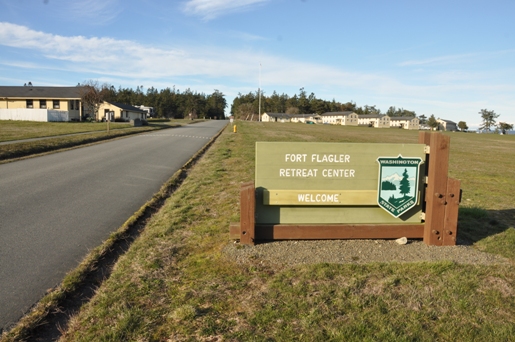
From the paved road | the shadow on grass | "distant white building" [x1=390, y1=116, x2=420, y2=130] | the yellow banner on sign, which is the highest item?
"distant white building" [x1=390, y1=116, x2=420, y2=130]

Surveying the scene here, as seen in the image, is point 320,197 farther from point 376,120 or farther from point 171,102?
point 376,120

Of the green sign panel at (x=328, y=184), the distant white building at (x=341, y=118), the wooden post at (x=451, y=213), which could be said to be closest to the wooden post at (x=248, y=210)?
the green sign panel at (x=328, y=184)

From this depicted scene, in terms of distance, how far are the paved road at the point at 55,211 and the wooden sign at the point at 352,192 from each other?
88.0 inches

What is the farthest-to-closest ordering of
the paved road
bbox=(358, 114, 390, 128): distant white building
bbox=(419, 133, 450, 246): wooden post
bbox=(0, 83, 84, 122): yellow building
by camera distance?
bbox=(358, 114, 390, 128): distant white building < bbox=(0, 83, 84, 122): yellow building < bbox=(419, 133, 450, 246): wooden post < the paved road

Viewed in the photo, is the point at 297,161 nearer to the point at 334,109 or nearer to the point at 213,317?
the point at 213,317

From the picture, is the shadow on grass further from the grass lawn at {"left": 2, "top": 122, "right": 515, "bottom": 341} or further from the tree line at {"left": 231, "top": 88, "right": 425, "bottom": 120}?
the tree line at {"left": 231, "top": 88, "right": 425, "bottom": 120}

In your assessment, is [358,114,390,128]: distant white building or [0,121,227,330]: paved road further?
[358,114,390,128]: distant white building

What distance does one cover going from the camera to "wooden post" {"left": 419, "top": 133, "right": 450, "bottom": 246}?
5.41 metres

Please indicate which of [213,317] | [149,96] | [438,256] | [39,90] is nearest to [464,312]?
[438,256]

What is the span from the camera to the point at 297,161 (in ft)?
18.1

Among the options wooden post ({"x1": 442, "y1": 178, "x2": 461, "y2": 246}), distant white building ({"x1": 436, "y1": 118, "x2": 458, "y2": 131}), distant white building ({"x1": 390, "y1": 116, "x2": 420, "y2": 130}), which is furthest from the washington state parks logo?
distant white building ({"x1": 436, "y1": 118, "x2": 458, "y2": 131})

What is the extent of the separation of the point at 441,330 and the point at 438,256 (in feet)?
6.27

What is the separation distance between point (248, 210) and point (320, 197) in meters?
0.98

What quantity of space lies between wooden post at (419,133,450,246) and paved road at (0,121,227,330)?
4.43 meters
